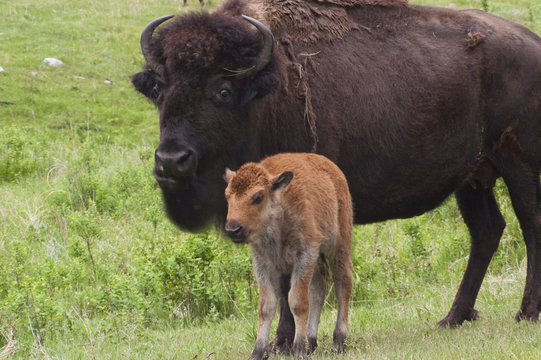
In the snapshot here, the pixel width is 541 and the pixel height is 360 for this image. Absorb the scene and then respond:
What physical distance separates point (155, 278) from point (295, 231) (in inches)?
122

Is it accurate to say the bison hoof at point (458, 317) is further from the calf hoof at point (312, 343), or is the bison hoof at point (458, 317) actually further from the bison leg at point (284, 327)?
the calf hoof at point (312, 343)

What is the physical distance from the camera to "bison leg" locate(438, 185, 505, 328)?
24.3ft

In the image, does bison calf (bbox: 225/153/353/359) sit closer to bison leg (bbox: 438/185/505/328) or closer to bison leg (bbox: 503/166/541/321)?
bison leg (bbox: 438/185/505/328)

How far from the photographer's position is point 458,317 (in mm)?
7215

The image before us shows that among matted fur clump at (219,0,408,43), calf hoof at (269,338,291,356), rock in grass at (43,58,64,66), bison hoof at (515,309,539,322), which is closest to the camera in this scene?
calf hoof at (269,338,291,356)

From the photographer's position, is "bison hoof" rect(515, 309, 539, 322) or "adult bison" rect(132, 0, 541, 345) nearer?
"adult bison" rect(132, 0, 541, 345)

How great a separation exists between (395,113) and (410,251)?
10.1ft

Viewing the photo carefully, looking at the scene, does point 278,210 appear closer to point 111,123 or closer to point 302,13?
point 302,13

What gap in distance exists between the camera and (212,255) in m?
8.38

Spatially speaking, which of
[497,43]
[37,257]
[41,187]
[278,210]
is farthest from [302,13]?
[41,187]

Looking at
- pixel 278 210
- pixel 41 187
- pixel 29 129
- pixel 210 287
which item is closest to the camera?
pixel 278 210

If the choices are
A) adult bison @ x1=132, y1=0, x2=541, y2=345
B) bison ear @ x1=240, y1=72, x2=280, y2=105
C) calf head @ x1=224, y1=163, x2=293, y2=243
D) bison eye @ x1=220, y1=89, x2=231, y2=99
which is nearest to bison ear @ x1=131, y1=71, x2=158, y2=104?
adult bison @ x1=132, y1=0, x2=541, y2=345

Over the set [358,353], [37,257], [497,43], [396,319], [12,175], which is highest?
[497,43]

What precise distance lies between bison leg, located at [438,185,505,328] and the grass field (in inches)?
11.6
